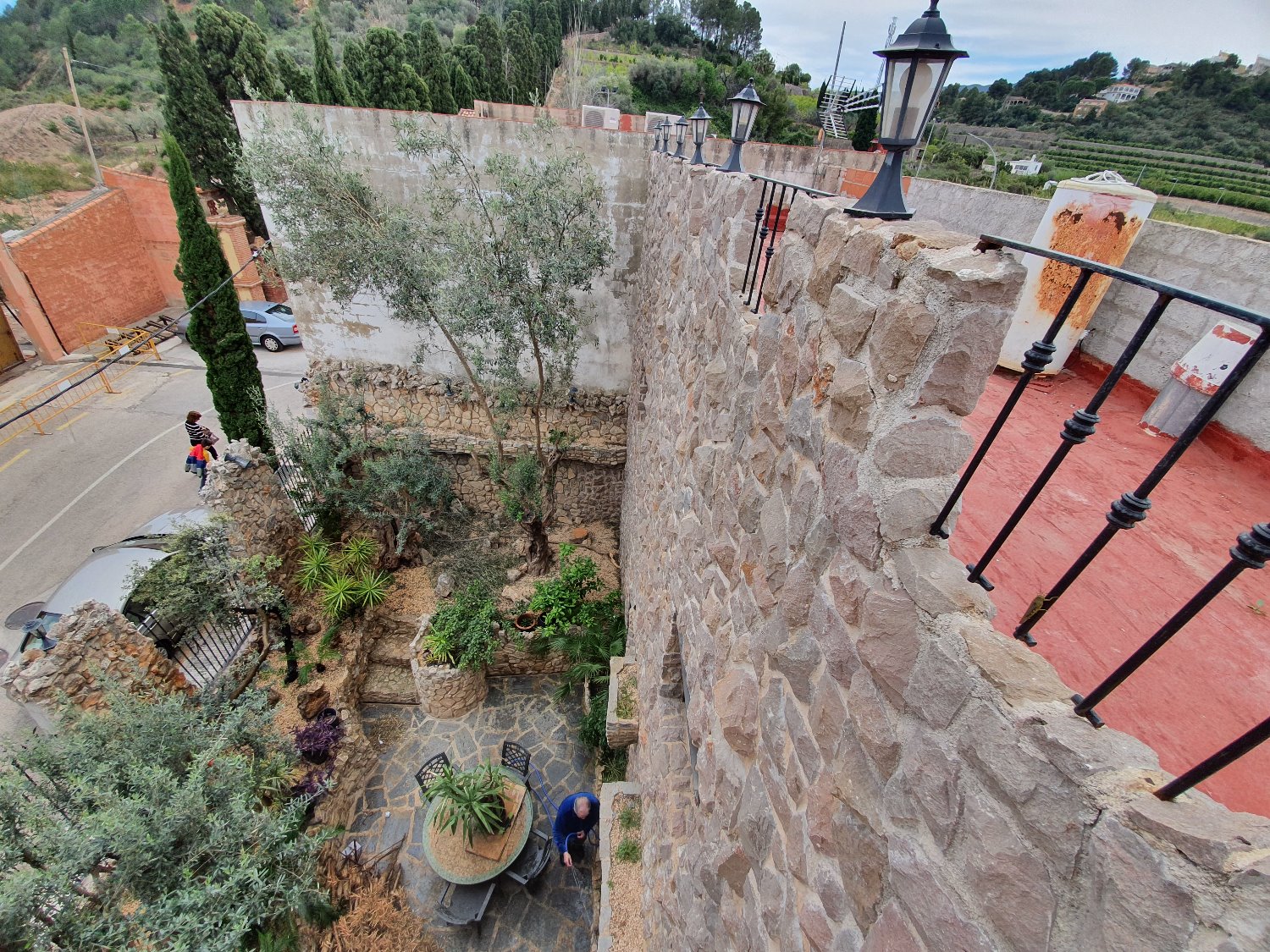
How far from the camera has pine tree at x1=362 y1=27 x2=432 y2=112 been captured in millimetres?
16812

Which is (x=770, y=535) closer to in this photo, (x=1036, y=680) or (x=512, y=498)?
A: (x=1036, y=680)

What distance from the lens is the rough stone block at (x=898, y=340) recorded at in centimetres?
116

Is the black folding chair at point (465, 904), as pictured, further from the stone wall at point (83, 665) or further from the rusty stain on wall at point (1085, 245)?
the rusty stain on wall at point (1085, 245)

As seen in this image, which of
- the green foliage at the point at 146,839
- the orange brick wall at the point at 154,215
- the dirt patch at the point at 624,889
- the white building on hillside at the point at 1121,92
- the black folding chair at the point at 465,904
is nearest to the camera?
the green foliage at the point at 146,839

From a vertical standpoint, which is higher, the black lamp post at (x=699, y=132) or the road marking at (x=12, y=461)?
the black lamp post at (x=699, y=132)

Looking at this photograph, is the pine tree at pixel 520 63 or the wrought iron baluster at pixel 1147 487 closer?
the wrought iron baluster at pixel 1147 487

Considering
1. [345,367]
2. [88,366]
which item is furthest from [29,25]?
[345,367]

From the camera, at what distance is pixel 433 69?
1834 centimetres

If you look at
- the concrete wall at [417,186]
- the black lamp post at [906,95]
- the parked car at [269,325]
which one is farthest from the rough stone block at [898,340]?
the parked car at [269,325]

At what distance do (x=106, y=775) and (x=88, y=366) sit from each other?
14.4 m

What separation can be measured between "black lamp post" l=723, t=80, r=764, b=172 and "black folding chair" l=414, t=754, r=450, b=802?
634cm

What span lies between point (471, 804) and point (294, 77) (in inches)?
813

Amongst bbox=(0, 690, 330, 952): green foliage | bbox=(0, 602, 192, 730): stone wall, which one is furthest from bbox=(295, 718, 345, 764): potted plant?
bbox=(0, 602, 192, 730): stone wall

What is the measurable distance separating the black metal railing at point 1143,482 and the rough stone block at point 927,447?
2.4 inches
